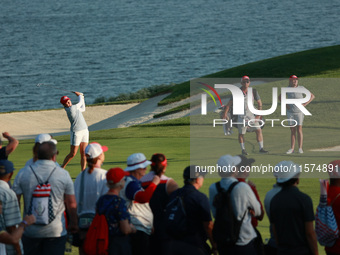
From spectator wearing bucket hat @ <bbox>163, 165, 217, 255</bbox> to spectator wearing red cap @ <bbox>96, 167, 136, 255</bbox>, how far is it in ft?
1.76

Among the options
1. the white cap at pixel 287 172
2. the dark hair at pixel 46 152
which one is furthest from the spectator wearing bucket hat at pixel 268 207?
the dark hair at pixel 46 152

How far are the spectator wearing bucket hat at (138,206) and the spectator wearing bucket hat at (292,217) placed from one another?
1.46 meters

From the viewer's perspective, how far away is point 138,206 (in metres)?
7.98

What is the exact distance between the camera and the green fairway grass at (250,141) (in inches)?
565

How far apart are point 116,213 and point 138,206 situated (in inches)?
22.3

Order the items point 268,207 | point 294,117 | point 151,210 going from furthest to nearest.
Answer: point 294,117
point 151,210
point 268,207

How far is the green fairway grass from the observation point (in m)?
14.3

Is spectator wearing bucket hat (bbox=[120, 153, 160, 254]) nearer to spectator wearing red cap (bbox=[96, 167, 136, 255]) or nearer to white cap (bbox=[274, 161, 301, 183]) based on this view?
spectator wearing red cap (bbox=[96, 167, 136, 255])

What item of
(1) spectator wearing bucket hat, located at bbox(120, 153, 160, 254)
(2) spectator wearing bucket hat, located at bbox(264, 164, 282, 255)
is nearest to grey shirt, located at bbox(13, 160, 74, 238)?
(1) spectator wearing bucket hat, located at bbox(120, 153, 160, 254)

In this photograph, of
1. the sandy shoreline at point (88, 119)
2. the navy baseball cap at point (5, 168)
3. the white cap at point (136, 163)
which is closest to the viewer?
the navy baseball cap at point (5, 168)

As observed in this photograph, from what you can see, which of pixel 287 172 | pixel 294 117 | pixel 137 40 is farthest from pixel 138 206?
pixel 137 40

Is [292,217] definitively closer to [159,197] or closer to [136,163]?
[159,197]

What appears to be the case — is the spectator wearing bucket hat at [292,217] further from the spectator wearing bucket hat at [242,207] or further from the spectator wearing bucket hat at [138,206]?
the spectator wearing bucket hat at [138,206]

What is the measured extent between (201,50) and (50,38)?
27.8 meters
